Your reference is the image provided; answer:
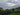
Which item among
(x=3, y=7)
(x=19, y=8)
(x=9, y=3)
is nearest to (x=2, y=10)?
(x=3, y=7)

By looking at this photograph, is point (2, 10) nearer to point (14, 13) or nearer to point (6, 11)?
point (6, 11)

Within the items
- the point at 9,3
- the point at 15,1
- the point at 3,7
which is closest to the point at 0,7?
the point at 3,7

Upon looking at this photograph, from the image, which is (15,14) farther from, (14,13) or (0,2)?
(0,2)

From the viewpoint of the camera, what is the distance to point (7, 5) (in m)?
0.63

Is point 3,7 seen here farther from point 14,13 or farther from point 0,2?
Result: point 14,13

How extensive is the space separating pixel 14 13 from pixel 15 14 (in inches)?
0.9

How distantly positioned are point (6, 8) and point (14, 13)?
0.15 metres

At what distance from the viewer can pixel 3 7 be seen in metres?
0.63

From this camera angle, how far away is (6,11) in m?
0.63

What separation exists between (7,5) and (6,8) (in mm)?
50

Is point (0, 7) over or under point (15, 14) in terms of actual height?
over

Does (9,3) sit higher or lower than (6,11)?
higher

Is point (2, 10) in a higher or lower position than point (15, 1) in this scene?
lower

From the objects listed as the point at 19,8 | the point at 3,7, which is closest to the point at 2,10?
the point at 3,7
